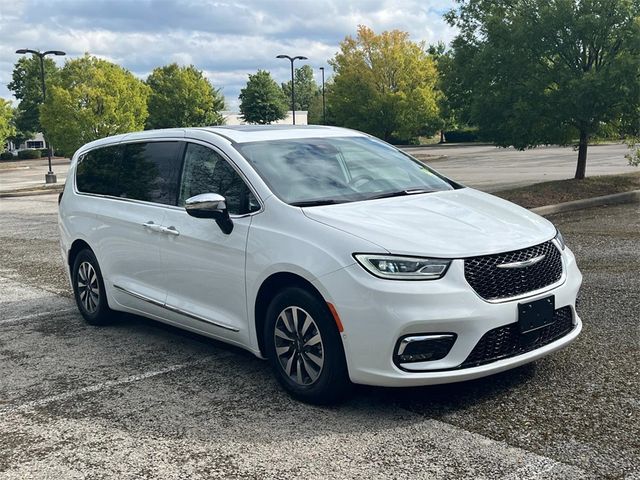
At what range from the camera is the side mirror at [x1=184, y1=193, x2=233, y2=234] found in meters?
4.88

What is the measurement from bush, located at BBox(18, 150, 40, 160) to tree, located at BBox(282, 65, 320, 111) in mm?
59756

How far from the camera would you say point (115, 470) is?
3783 mm

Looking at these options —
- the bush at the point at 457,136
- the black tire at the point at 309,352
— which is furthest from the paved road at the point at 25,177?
the bush at the point at 457,136

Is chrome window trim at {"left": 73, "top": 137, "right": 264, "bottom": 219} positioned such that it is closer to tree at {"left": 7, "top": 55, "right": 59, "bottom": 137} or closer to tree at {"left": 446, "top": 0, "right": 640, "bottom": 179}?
tree at {"left": 446, "top": 0, "right": 640, "bottom": 179}

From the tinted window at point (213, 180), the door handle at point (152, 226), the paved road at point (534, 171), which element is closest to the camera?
the tinted window at point (213, 180)

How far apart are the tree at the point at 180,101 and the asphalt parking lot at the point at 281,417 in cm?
5086

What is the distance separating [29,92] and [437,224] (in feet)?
278

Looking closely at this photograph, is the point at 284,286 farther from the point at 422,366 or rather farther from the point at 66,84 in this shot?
the point at 66,84

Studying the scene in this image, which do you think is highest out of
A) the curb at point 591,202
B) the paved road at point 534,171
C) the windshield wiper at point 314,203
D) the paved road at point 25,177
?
the windshield wiper at point 314,203

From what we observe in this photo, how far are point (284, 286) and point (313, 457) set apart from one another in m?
1.14

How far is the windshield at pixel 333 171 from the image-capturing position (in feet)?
16.3

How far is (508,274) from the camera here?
423cm

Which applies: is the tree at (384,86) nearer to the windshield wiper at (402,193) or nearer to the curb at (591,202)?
the curb at (591,202)

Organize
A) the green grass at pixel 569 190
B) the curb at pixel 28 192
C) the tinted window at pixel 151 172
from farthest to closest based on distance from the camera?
1. the curb at pixel 28 192
2. the green grass at pixel 569 190
3. the tinted window at pixel 151 172
